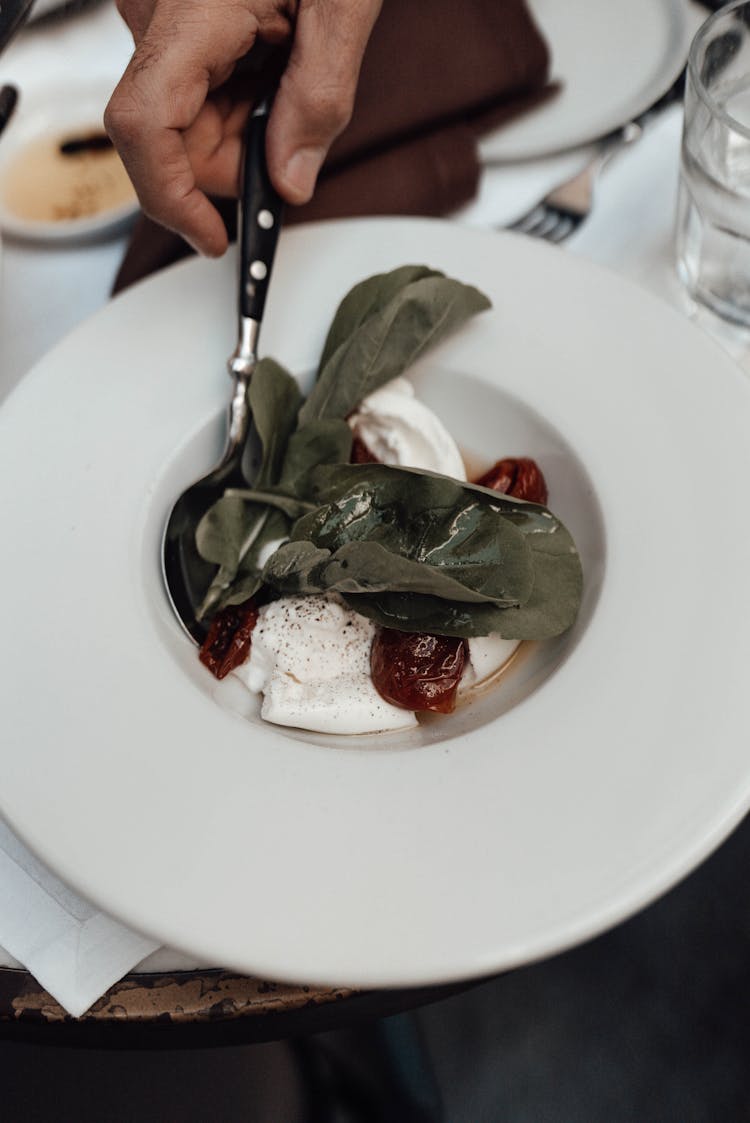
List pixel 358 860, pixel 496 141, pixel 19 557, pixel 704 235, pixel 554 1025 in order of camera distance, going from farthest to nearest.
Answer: pixel 554 1025
pixel 496 141
pixel 704 235
pixel 19 557
pixel 358 860

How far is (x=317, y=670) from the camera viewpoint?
0.79 metres

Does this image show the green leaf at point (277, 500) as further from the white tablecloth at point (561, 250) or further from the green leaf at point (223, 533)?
the white tablecloth at point (561, 250)

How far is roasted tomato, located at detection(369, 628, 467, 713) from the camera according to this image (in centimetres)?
76

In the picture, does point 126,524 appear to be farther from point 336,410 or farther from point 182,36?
point 182,36

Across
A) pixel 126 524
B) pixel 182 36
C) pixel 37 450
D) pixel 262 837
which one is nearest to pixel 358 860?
pixel 262 837

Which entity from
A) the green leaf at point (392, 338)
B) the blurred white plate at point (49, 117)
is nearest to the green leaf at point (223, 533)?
the green leaf at point (392, 338)

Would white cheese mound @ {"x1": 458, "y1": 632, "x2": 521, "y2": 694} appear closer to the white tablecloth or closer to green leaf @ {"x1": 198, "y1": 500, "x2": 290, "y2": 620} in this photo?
green leaf @ {"x1": 198, "y1": 500, "x2": 290, "y2": 620}

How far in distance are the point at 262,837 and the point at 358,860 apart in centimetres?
7

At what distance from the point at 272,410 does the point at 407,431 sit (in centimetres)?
12

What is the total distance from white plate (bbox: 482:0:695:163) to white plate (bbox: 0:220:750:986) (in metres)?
0.22

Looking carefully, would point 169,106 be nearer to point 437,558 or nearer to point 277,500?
point 277,500

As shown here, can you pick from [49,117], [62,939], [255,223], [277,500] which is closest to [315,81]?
[255,223]

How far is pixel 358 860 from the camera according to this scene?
62 cm

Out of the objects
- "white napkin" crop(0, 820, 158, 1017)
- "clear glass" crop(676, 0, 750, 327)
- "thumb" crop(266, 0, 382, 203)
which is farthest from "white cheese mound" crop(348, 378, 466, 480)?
"white napkin" crop(0, 820, 158, 1017)
